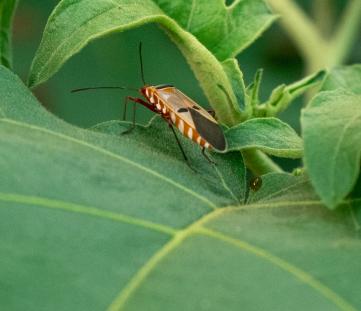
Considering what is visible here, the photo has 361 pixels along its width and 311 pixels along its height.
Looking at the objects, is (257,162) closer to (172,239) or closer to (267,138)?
(267,138)

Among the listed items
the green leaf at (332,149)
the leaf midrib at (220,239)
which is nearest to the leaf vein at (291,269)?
the leaf midrib at (220,239)

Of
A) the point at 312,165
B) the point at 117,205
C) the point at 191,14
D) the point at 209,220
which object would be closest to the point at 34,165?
the point at 117,205

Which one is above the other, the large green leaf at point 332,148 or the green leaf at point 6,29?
the green leaf at point 6,29

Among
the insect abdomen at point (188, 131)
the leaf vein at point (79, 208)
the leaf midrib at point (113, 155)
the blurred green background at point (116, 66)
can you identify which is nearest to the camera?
the leaf vein at point (79, 208)

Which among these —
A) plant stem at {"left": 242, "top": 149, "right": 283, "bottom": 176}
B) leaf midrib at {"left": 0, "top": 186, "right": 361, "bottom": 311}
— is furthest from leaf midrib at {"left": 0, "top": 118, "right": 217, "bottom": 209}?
plant stem at {"left": 242, "top": 149, "right": 283, "bottom": 176}

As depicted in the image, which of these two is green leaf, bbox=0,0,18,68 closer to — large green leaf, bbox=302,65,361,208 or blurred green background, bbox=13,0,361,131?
large green leaf, bbox=302,65,361,208

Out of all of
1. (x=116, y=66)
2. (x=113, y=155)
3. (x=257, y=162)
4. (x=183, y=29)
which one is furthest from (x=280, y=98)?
(x=116, y=66)

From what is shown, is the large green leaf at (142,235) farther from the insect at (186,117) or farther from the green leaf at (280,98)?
the green leaf at (280,98)
